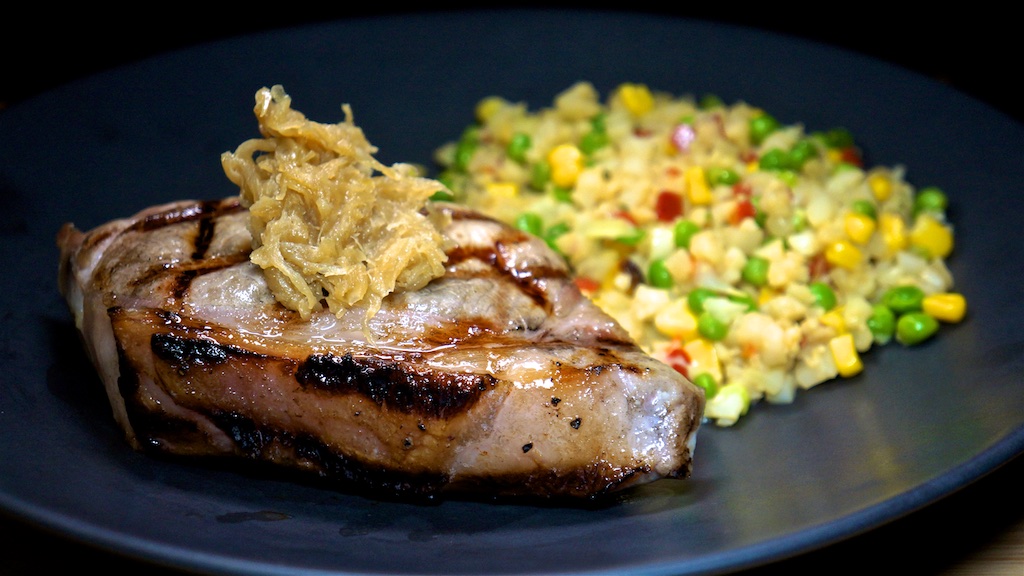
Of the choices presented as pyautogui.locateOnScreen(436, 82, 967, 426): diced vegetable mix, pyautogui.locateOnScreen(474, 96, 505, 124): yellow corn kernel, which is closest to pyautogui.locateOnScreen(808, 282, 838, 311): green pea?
pyautogui.locateOnScreen(436, 82, 967, 426): diced vegetable mix

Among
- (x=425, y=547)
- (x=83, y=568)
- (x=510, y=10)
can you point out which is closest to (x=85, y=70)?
(x=510, y=10)

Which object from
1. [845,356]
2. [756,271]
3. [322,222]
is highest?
[322,222]

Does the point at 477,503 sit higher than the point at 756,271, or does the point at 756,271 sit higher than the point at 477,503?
the point at 756,271

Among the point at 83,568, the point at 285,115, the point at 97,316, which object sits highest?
the point at 285,115

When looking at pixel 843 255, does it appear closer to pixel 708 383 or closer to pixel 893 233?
pixel 893 233

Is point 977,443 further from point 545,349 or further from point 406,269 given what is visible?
point 406,269

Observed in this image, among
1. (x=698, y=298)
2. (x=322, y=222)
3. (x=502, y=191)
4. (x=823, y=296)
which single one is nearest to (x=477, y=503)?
(x=322, y=222)
